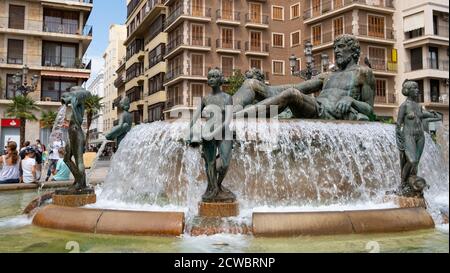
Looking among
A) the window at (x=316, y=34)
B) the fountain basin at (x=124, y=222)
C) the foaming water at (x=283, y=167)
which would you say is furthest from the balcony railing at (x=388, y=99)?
the fountain basin at (x=124, y=222)

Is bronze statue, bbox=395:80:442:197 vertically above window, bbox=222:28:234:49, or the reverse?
window, bbox=222:28:234:49

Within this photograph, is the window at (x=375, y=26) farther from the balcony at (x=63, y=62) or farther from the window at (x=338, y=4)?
the balcony at (x=63, y=62)

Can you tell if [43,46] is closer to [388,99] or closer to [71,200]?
[388,99]

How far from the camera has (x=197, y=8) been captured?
40219mm

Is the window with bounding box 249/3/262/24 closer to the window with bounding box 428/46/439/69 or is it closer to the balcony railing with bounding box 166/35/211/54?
the balcony railing with bounding box 166/35/211/54

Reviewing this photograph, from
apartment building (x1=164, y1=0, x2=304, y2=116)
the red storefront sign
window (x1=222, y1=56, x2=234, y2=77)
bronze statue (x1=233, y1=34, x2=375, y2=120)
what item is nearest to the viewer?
bronze statue (x1=233, y1=34, x2=375, y2=120)

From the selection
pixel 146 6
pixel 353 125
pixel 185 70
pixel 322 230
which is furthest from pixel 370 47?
pixel 322 230

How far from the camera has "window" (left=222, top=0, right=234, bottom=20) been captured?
40.8 metres

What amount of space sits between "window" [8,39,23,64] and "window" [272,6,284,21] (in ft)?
75.9

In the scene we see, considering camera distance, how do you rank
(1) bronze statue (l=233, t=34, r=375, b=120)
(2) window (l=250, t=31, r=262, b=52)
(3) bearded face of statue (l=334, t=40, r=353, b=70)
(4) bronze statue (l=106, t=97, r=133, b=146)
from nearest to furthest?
(1) bronze statue (l=233, t=34, r=375, b=120) < (3) bearded face of statue (l=334, t=40, r=353, b=70) < (4) bronze statue (l=106, t=97, r=133, b=146) < (2) window (l=250, t=31, r=262, b=52)

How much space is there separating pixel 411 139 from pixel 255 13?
38626mm

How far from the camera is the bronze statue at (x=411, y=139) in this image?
18.6ft

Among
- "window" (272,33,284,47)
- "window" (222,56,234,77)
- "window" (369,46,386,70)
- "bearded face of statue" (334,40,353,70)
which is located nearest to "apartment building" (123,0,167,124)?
"window" (222,56,234,77)

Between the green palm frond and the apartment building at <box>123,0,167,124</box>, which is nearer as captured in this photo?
the green palm frond
